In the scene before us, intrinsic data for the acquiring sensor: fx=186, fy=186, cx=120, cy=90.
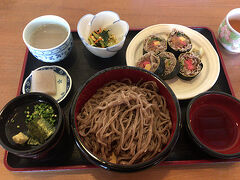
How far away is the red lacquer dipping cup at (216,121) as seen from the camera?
4.41 feet

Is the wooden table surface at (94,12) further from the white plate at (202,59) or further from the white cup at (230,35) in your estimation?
the white plate at (202,59)

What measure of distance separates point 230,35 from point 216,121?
35.7 inches

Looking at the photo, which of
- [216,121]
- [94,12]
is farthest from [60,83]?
[216,121]

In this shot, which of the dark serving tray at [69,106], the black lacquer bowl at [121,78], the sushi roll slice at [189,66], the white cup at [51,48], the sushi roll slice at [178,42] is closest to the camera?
the black lacquer bowl at [121,78]

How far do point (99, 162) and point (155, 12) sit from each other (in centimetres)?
190

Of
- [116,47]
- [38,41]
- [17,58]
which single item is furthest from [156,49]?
[17,58]

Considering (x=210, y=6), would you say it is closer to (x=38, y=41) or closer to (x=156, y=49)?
(x=156, y=49)

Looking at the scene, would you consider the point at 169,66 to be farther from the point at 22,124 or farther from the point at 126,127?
the point at 22,124

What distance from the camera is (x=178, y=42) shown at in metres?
1.83

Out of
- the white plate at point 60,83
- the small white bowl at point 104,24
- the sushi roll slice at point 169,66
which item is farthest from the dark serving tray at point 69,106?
the sushi roll slice at point 169,66

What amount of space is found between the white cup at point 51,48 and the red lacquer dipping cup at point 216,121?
115cm

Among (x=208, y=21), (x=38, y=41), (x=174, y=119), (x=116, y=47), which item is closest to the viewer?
(x=174, y=119)

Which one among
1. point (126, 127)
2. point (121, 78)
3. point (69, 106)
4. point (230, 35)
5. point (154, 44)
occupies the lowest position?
point (69, 106)

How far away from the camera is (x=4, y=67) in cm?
187
